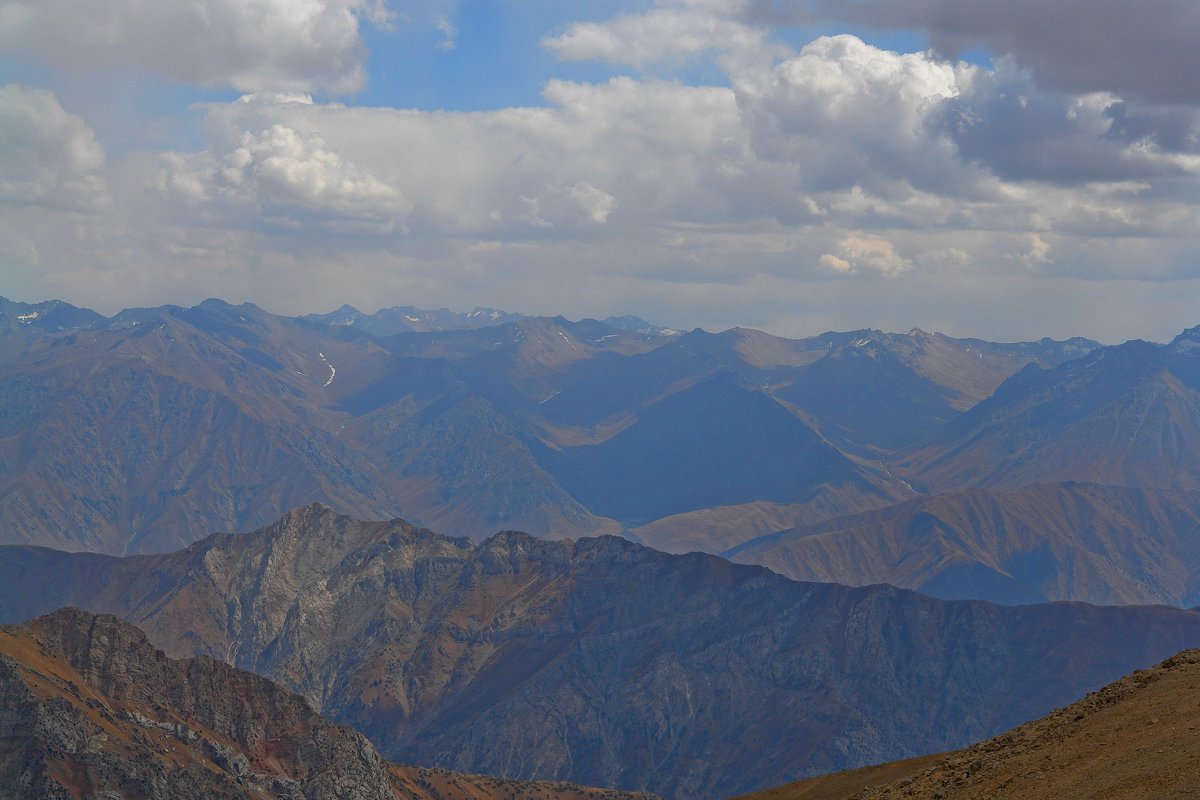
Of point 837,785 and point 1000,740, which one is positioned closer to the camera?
point 1000,740

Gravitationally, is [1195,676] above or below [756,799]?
above

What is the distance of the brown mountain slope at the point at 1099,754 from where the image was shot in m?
65.9

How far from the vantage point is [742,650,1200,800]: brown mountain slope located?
65.9m

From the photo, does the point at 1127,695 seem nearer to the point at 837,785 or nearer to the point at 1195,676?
the point at 1195,676

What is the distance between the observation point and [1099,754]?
7225cm

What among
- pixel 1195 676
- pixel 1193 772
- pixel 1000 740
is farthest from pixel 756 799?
pixel 1193 772

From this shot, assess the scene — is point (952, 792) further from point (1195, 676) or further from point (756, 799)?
point (756, 799)

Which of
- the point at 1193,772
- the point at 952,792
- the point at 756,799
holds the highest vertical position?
the point at 1193,772

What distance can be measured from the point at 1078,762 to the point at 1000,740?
13694 mm

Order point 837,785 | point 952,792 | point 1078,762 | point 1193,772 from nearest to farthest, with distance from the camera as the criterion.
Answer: point 1193,772, point 1078,762, point 952,792, point 837,785

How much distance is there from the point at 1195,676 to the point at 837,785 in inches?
1796

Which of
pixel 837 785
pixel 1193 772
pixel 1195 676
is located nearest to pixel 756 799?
pixel 837 785

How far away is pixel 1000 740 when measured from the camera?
85.6 meters

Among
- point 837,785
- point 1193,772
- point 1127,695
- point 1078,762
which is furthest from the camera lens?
point 837,785
